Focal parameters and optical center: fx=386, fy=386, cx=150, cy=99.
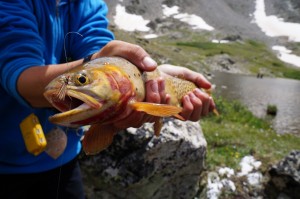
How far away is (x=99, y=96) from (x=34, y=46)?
110 cm

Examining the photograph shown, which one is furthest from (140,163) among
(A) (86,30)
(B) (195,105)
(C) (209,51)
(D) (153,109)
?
(C) (209,51)

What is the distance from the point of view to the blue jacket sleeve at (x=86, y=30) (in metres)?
4.19

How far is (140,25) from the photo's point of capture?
175m

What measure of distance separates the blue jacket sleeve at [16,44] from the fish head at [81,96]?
76 centimetres

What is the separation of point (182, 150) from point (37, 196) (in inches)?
142

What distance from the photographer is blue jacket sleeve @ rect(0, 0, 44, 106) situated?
130 inches

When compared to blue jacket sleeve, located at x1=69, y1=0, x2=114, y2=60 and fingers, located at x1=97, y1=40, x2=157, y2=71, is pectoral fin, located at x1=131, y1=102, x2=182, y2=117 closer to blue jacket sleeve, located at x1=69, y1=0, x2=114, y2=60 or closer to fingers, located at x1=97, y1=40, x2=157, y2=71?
fingers, located at x1=97, y1=40, x2=157, y2=71

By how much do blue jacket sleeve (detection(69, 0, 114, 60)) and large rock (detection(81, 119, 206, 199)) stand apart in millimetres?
2868

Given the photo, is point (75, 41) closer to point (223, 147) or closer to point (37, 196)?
point (37, 196)

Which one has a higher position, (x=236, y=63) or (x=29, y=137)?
(x=29, y=137)

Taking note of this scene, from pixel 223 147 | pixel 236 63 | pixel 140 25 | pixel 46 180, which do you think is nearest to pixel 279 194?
pixel 223 147

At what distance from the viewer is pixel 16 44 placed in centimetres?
338

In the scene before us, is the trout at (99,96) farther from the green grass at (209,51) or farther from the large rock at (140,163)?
the green grass at (209,51)

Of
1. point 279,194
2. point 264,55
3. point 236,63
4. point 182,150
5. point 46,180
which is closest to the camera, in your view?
point 46,180
